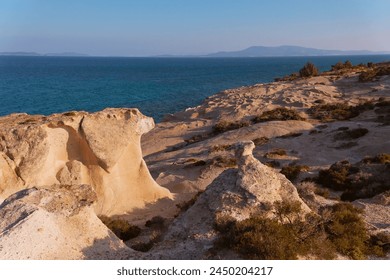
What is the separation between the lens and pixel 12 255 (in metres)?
7.48

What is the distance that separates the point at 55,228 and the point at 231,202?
427 centimetres

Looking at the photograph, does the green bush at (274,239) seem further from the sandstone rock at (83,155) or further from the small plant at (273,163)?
the small plant at (273,163)

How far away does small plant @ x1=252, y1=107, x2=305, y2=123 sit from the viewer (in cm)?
3014

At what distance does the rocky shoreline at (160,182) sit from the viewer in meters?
8.51

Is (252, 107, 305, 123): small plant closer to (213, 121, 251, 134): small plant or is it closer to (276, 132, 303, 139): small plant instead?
(213, 121, 251, 134): small plant

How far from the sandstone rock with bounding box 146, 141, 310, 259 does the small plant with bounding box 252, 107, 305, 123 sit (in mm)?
19638

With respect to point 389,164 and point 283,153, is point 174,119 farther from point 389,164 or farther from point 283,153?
point 389,164

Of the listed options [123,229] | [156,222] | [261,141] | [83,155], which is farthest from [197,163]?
[123,229]

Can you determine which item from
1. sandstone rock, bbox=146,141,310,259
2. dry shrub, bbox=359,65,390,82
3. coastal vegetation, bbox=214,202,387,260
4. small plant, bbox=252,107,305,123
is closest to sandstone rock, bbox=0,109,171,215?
sandstone rock, bbox=146,141,310,259

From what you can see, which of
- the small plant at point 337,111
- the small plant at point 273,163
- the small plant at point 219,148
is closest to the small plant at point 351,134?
the small plant at point 273,163

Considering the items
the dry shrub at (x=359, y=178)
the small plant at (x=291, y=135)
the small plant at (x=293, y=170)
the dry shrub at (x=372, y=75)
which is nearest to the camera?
the dry shrub at (x=359, y=178)

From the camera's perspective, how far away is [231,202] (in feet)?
33.3

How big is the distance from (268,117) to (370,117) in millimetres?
Result: 7310

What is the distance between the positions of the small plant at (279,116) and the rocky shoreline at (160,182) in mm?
3509
